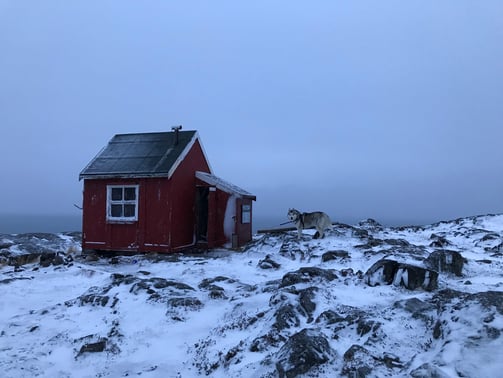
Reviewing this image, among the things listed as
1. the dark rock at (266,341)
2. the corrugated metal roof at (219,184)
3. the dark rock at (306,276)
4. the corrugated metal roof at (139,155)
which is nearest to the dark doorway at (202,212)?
the corrugated metal roof at (219,184)

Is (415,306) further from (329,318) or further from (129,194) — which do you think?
(129,194)

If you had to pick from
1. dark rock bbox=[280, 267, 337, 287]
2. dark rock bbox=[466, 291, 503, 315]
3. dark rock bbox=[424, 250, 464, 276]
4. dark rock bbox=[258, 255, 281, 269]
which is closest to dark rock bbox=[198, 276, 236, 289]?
dark rock bbox=[280, 267, 337, 287]

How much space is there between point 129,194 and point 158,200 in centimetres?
133

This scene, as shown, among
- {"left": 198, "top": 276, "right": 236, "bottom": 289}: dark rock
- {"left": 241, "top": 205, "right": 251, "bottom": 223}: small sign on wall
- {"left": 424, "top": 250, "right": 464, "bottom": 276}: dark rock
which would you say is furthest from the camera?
{"left": 241, "top": 205, "right": 251, "bottom": 223}: small sign on wall

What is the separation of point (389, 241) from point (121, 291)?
919 centimetres

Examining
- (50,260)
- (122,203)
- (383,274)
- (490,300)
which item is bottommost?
(50,260)

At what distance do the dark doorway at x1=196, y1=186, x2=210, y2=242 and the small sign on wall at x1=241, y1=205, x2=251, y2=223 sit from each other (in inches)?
61.5

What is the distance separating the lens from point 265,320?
680 centimetres

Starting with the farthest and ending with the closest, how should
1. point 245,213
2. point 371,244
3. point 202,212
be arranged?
point 245,213 → point 202,212 → point 371,244

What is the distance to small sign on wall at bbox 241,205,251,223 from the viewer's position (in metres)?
18.0

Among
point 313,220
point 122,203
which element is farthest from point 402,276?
point 122,203

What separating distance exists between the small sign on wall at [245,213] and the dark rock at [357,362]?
502 inches

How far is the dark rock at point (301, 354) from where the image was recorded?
16.8 ft

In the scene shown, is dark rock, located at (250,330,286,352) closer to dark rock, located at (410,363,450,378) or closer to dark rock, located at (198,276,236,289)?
dark rock, located at (410,363,450,378)
